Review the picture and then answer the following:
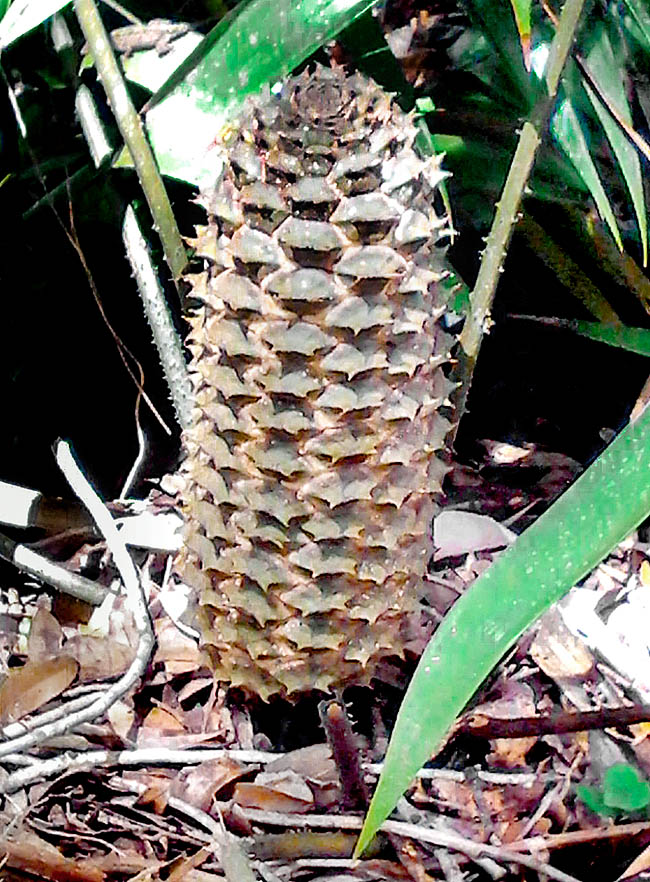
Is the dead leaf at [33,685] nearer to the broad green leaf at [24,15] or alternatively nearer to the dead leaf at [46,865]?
the dead leaf at [46,865]

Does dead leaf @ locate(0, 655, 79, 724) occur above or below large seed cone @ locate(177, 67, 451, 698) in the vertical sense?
below

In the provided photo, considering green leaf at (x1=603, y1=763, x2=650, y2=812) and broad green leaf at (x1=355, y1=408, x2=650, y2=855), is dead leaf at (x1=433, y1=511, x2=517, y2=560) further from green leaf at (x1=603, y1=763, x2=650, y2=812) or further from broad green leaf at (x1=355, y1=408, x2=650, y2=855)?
broad green leaf at (x1=355, y1=408, x2=650, y2=855)

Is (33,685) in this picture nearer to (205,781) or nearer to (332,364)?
(205,781)

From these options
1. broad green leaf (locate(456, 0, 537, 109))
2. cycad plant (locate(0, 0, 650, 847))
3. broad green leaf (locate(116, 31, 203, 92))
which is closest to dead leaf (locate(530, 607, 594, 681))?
cycad plant (locate(0, 0, 650, 847))

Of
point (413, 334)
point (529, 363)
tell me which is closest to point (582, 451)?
point (529, 363)

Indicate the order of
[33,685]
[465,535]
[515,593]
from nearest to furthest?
1. [515,593]
2. [33,685]
3. [465,535]

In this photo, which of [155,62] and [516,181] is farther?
Result: [155,62]

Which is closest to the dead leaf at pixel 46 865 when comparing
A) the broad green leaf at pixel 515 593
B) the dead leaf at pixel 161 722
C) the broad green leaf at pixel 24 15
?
the dead leaf at pixel 161 722

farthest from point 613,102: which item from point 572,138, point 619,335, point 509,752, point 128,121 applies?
point 509,752
